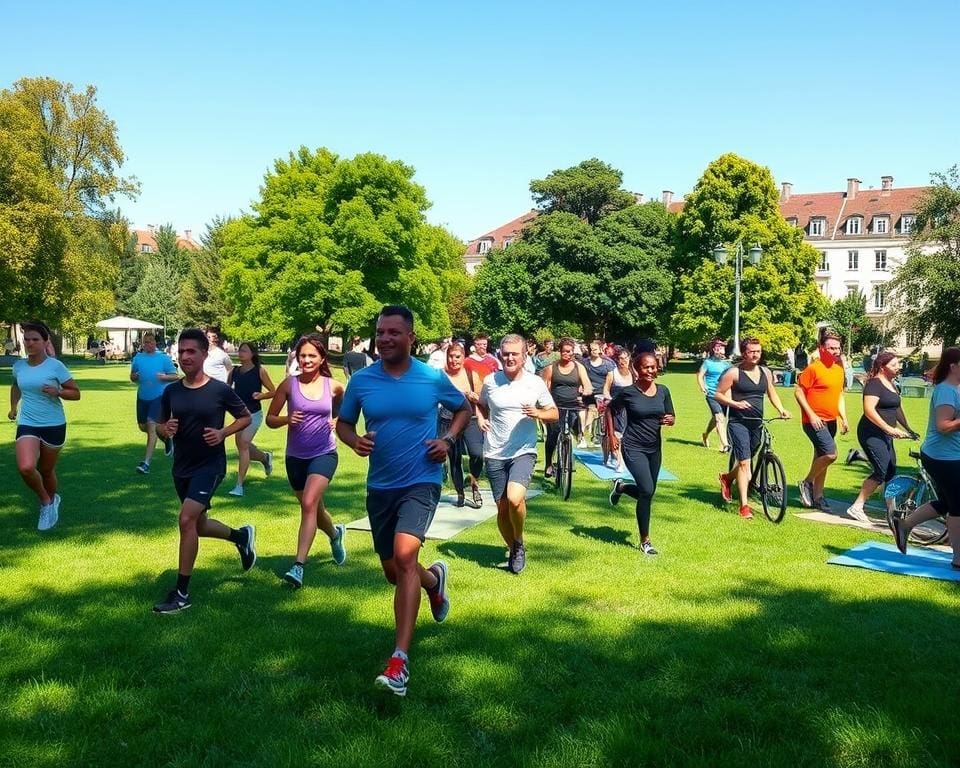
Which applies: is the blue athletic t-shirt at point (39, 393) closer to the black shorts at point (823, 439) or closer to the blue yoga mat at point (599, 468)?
the blue yoga mat at point (599, 468)

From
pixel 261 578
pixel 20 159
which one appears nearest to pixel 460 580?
pixel 261 578

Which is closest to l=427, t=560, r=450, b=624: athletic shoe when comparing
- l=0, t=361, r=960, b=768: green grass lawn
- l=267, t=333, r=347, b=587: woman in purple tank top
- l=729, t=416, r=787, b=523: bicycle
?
l=0, t=361, r=960, b=768: green grass lawn

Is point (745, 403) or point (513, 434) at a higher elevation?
point (745, 403)

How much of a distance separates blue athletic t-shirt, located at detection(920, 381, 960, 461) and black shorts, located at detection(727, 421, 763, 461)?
2.98m

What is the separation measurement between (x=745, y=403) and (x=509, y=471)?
12.1ft

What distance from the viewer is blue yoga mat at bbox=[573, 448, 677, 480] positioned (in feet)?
43.0

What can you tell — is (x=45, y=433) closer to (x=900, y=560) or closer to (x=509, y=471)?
(x=509, y=471)

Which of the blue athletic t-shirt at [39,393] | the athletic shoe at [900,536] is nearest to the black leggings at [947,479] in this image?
the athletic shoe at [900,536]

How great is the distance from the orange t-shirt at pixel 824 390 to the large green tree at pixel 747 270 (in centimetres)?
4439

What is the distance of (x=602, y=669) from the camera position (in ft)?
16.4

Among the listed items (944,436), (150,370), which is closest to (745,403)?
(944,436)

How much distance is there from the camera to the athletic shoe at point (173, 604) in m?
5.94

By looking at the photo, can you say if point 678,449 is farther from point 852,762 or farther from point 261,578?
point 852,762

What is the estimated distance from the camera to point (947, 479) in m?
7.11
